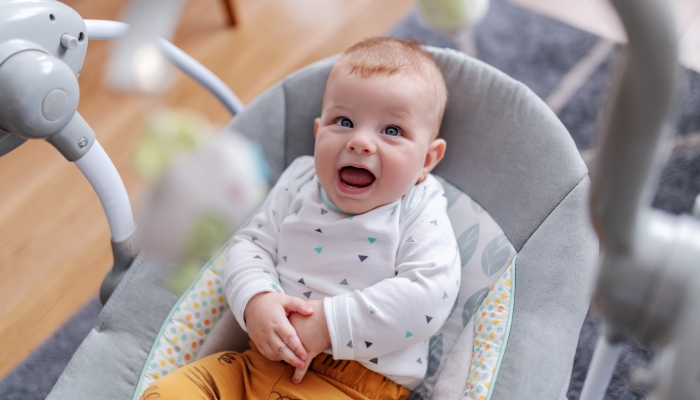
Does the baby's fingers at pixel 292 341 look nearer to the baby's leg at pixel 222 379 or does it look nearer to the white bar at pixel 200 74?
the baby's leg at pixel 222 379

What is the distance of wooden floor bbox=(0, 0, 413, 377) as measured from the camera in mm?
1443

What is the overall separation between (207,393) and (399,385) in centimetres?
29

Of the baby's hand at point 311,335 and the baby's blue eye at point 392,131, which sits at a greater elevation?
the baby's blue eye at point 392,131

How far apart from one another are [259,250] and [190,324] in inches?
6.7

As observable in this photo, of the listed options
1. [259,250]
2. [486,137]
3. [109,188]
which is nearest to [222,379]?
[259,250]

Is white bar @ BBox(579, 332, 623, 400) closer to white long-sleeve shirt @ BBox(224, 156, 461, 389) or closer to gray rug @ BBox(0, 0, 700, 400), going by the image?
white long-sleeve shirt @ BBox(224, 156, 461, 389)

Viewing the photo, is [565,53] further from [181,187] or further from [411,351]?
[181,187]

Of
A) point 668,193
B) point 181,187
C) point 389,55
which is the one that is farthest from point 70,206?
point 668,193

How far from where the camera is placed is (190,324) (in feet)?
3.26

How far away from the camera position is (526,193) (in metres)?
0.98

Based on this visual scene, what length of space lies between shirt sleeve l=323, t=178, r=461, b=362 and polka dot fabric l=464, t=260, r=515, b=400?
61 mm

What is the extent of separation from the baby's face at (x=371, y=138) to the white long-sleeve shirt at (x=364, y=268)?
5 centimetres

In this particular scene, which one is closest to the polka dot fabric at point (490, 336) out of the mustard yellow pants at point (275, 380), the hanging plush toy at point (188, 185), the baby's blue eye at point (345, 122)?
the mustard yellow pants at point (275, 380)

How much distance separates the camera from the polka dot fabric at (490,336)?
82cm
